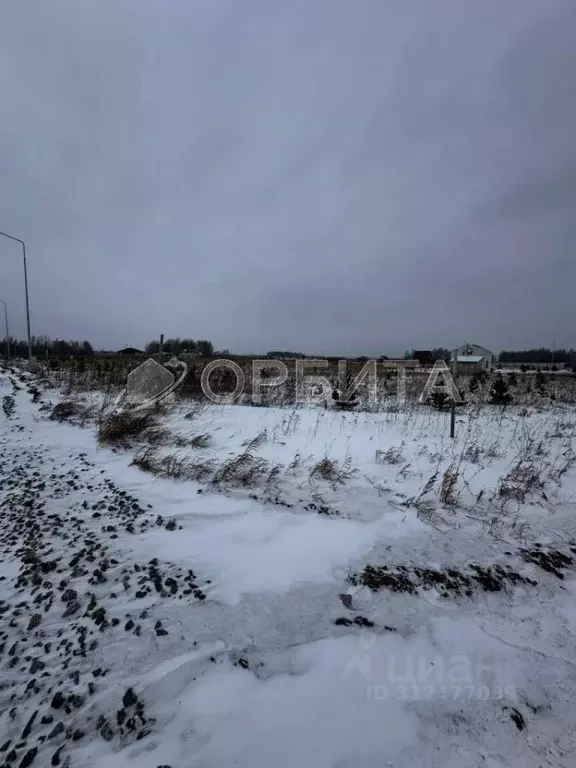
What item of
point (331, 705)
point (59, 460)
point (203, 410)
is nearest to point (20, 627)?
point (331, 705)

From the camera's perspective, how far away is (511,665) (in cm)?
233

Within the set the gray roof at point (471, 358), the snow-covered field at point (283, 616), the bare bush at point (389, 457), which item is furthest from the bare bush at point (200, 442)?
the gray roof at point (471, 358)

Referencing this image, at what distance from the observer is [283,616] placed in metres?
2.66

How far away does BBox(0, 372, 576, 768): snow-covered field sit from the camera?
1858 mm

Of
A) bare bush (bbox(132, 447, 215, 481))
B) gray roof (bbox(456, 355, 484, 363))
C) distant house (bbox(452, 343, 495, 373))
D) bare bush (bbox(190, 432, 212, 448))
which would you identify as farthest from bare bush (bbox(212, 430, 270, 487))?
gray roof (bbox(456, 355, 484, 363))

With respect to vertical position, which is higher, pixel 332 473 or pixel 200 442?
pixel 200 442

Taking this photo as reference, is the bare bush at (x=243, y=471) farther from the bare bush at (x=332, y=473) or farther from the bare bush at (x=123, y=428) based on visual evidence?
the bare bush at (x=123, y=428)

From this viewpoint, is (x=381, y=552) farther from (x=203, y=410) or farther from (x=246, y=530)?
(x=203, y=410)

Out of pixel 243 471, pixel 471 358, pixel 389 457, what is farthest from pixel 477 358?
pixel 243 471

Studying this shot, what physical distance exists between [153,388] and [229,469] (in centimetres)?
915

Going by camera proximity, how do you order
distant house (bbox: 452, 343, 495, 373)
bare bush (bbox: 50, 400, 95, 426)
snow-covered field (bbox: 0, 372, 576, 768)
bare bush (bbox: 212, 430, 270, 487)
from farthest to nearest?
distant house (bbox: 452, 343, 495, 373)
bare bush (bbox: 50, 400, 95, 426)
bare bush (bbox: 212, 430, 270, 487)
snow-covered field (bbox: 0, 372, 576, 768)

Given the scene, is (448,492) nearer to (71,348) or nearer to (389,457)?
(389,457)

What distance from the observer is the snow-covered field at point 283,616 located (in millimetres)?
1858

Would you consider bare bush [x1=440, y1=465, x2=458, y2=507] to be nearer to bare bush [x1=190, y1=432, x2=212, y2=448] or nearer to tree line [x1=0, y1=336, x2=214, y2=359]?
bare bush [x1=190, y1=432, x2=212, y2=448]
